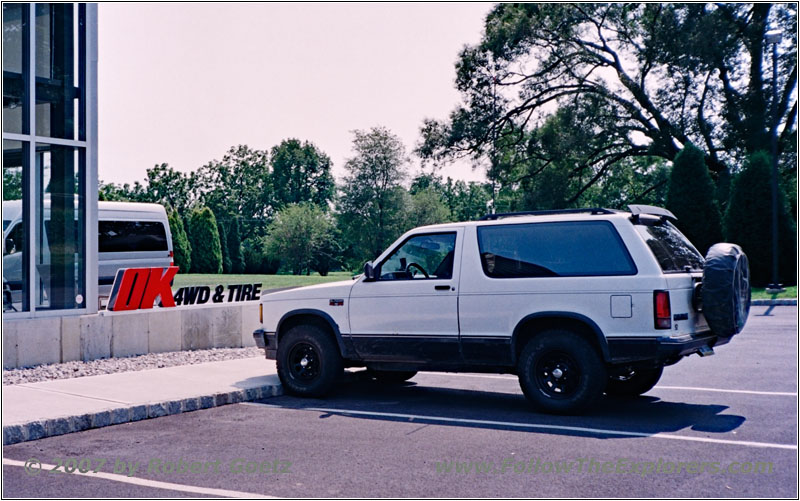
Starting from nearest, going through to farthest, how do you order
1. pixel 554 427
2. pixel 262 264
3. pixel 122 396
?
pixel 554 427 → pixel 122 396 → pixel 262 264

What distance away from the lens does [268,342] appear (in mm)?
10297

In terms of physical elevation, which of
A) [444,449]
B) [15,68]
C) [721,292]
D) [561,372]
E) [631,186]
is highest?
[631,186]

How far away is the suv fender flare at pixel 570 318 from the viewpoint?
812cm

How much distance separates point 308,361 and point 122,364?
137 inches

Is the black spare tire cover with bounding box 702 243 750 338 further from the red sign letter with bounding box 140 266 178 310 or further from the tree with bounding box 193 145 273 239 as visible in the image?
the tree with bounding box 193 145 273 239

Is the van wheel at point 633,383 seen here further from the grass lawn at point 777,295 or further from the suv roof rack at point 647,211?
the grass lawn at point 777,295

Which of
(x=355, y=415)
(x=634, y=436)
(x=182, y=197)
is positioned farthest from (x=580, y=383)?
(x=182, y=197)

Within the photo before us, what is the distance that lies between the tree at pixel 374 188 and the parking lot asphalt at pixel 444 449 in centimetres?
4601

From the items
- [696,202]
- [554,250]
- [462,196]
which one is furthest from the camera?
[462,196]

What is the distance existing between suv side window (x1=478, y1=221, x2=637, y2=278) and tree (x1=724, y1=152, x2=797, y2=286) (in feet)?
79.4

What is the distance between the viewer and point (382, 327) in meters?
9.48

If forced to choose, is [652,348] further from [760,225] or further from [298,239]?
[298,239]

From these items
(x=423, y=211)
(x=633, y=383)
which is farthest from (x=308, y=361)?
(x=423, y=211)

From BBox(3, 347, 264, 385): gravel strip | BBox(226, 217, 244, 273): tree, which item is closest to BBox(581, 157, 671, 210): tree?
BBox(3, 347, 264, 385): gravel strip
